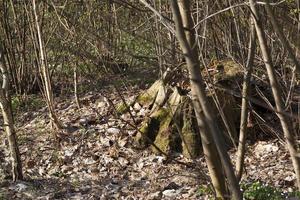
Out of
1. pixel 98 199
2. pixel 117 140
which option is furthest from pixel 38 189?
pixel 117 140

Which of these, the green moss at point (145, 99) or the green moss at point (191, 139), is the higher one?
the green moss at point (145, 99)

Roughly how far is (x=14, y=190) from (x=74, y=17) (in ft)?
11.4

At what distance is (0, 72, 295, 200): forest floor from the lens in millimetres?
5484

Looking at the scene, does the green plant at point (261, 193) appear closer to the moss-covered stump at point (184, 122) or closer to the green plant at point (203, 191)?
the green plant at point (203, 191)

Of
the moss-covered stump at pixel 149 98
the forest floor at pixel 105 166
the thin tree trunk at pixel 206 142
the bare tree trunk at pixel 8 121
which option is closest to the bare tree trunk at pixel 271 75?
the thin tree trunk at pixel 206 142

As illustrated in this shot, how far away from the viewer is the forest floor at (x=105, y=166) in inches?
216

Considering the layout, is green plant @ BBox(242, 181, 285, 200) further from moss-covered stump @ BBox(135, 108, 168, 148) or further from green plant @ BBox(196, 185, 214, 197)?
moss-covered stump @ BBox(135, 108, 168, 148)

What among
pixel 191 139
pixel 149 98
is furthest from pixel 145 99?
pixel 191 139

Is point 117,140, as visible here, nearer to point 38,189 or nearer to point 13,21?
point 38,189

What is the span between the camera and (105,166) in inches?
245

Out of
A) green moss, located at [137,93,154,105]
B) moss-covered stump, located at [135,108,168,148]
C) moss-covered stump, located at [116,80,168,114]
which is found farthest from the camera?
green moss, located at [137,93,154,105]

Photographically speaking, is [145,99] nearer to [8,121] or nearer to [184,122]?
[184,122]

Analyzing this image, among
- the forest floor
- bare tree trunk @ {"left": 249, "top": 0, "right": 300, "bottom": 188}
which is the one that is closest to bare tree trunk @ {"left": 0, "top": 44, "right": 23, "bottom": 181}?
the forest floor

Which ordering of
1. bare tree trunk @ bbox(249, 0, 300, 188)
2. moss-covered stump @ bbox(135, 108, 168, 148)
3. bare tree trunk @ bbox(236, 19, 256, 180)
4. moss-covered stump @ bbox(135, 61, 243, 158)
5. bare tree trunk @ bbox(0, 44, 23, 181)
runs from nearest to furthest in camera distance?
bare tree trunk @ bbox(249, 0, 300, 188) → bare tree trunk @ bbox(236, 19, 256, 180) → bare tree trunk @ bbox(0, 44, 23, 181) → moss-covered stump @ bbox(135, 61, 243, 158) → moss-covered stump @ bbox(135, 108, 168, 148)
